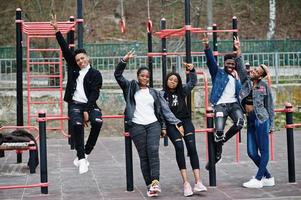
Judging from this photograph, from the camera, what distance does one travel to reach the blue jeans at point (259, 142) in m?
7.74

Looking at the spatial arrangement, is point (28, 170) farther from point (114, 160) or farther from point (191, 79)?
point (191, 79)

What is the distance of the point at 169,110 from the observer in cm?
742

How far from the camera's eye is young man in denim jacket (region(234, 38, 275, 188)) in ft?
25.4

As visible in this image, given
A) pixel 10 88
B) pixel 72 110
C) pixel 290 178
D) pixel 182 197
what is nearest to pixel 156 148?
pixel 182 197

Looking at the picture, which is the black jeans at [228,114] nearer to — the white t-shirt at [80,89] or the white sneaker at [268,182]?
the white sneaker at [268,182]

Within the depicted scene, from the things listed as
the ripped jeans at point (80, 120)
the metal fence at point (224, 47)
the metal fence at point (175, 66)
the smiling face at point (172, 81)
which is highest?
the metal fence at point (224, 47)

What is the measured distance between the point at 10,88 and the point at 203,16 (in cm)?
1925

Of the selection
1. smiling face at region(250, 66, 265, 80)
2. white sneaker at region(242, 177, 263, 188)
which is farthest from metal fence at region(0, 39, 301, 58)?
white sneaker at region(242, 177, 263, 188)

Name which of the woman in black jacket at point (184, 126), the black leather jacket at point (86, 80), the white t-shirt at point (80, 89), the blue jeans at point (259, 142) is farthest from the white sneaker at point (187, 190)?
the white t-shirt at point (80, 89)

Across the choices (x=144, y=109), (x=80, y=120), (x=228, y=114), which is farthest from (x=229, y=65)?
(x=80, y=120)

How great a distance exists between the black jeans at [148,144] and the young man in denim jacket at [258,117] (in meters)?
1.38

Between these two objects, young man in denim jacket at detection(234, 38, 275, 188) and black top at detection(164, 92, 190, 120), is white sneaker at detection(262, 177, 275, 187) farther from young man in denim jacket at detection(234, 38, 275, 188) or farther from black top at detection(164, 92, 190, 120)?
black top at detection(164, 92, 190, 120)

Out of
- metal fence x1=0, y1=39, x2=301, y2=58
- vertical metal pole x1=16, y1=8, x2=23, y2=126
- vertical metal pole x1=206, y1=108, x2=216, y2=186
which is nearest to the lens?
vertical metal pole x1=206, y1=108, x2=216, y2=186

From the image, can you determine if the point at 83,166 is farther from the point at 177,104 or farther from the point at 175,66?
the point at 175,66
